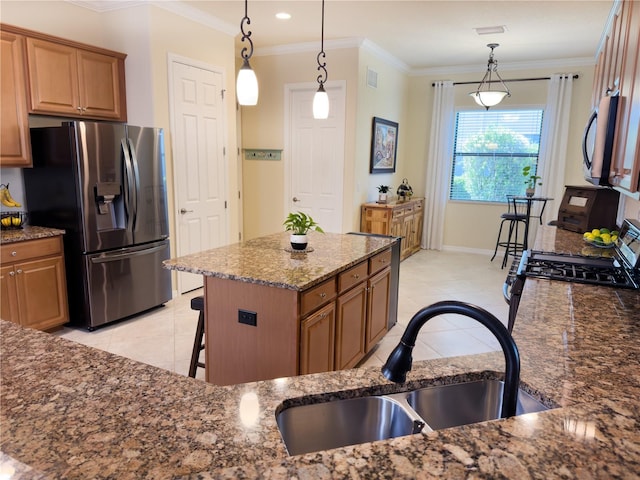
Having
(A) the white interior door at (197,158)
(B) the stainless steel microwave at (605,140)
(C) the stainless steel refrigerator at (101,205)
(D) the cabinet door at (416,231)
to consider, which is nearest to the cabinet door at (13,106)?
(C) the stainless steel refrigerator at (101,205)

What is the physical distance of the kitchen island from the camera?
2.17 meters

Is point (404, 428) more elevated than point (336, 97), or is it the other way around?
point (336, 97)

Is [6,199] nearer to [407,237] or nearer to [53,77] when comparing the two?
[53,77]

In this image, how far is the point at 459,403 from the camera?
120 centimetres

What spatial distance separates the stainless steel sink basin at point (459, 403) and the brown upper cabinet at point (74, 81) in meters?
3.72

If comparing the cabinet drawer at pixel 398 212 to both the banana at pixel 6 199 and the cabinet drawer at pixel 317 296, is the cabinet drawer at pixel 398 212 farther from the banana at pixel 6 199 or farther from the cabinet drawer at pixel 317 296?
the banana at pixel 6 199

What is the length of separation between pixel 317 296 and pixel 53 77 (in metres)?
2.97

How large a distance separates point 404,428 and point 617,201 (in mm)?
3362

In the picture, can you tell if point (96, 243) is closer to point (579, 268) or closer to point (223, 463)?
point (223, 463)

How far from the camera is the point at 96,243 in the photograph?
3484 mm

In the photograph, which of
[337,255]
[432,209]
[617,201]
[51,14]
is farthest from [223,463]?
[432,209]

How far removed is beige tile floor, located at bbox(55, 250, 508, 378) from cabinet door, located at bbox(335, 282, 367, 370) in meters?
0.30

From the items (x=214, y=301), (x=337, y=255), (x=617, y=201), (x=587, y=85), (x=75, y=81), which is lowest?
(x=214, y=301)

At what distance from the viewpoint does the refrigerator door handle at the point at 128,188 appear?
3.59m
